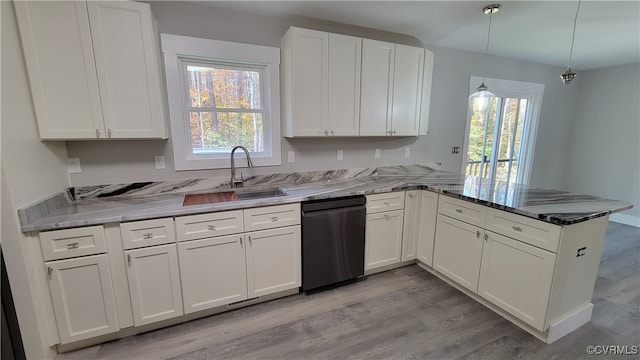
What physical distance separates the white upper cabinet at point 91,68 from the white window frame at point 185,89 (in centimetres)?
21

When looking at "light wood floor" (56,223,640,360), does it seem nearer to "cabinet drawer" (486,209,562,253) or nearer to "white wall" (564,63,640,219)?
"cabinet drawer" (486,209,562,253)

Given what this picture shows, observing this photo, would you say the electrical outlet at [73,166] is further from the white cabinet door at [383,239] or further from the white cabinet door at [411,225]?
the white cabinet door at [411,225]

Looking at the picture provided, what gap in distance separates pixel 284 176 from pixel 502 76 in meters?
3.46

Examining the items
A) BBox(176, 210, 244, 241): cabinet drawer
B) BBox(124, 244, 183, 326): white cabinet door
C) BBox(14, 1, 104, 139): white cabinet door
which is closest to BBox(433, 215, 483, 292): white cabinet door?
BBox(176, 210, 244, 241): cabinet drawer

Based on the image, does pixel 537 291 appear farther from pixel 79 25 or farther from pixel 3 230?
pixel 79 25

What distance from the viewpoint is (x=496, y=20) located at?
2523 millimetres

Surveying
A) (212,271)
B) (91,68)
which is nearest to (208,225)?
(212,271)

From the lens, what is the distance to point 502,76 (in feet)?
12.5

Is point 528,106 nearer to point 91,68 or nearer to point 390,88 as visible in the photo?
point 390,88

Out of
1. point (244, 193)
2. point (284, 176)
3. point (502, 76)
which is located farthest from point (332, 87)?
point (502, 76)

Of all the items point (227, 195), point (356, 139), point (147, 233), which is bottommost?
point (147, 233)

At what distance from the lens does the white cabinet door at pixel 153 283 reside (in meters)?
1.78

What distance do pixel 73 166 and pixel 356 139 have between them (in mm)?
2502

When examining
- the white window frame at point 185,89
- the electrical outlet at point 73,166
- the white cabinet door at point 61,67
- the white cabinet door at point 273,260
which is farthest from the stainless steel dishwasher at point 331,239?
the electrical outlet at point 73,166
